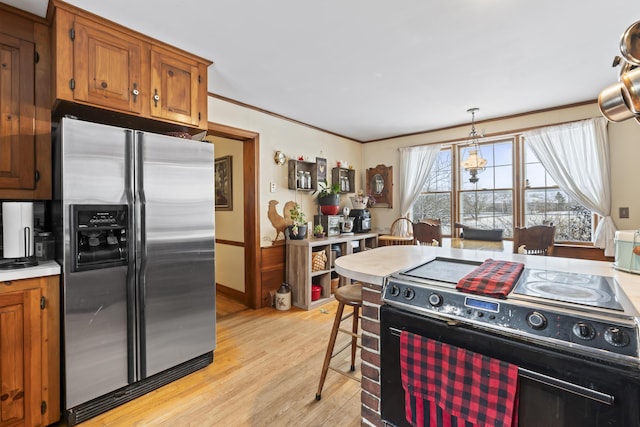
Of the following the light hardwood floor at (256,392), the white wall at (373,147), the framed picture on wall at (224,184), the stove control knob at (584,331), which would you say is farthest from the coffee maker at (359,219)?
the stove control knob at (584,331)

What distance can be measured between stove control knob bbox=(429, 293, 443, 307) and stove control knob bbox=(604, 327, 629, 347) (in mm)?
460

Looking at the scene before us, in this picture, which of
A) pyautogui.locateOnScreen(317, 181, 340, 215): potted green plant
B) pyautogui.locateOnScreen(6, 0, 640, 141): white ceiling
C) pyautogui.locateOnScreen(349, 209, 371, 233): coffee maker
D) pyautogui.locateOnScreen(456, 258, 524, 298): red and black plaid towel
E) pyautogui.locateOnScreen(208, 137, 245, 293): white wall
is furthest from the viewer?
pyautogui.locateOnScreen(349, 209, 371, 233): coffee maker

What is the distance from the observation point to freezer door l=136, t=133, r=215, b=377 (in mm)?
1991

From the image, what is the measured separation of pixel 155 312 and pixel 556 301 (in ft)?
7.24

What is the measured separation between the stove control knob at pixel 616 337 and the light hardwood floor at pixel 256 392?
1.38 meters

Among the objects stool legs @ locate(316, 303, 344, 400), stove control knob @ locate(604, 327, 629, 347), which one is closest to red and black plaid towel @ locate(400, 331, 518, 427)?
stove control knob @ locate(604, 327, 629, 347)

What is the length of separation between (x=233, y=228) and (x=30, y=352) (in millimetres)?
2490

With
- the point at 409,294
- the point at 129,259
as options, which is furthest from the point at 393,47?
the point at 129,259

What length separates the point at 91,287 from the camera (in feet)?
5.82

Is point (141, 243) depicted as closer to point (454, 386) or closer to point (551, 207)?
point (454, 386)

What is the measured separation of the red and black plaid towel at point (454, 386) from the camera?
1.00 metres

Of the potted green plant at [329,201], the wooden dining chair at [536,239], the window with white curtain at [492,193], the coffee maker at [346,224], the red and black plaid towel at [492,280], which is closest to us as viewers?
the red and black plaid towel at [492,280]

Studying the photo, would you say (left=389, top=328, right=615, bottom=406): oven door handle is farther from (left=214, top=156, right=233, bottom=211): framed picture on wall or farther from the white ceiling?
(left=214, top=156, right=233, bottom=211): framed picture on wall

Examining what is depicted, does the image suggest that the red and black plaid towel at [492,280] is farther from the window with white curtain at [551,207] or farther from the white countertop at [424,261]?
the window with white curtain at [551,207]
